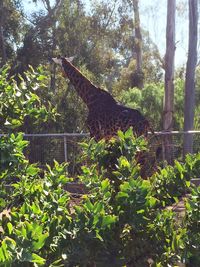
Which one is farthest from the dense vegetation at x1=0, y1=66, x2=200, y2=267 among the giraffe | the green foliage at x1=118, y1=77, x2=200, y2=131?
the green foliage at x1=118, y1=77, x2=200, y2=131

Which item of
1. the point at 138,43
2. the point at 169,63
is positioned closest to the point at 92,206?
the point at 169,63

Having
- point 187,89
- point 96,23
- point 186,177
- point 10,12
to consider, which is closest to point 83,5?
point 96,23

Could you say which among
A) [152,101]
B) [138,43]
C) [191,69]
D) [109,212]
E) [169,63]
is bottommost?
[109,212]

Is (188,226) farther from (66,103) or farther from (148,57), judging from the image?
(148,57)

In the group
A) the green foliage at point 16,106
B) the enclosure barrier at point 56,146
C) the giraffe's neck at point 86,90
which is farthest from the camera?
the enclosure barrier at point 56,146

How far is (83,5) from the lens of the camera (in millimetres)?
20938

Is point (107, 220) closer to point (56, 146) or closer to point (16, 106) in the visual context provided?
point (16, 106)

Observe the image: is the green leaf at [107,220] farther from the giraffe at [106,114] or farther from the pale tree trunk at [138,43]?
the pale tree trunk at [138,43]

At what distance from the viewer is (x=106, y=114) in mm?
6734

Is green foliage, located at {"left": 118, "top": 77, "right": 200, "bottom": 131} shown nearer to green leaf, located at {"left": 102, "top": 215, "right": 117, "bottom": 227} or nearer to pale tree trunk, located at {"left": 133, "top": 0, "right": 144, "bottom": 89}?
pale tree trunk, located at {"left": 133, "top": 0, "right": 144, "bottom": 89}

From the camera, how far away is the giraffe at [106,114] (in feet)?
21.0

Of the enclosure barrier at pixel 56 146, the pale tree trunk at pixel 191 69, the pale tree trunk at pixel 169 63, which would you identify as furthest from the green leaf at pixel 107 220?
the pale tree trunk at pixel 169 63

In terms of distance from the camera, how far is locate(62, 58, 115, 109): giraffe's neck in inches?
273

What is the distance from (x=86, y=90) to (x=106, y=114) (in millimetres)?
677
